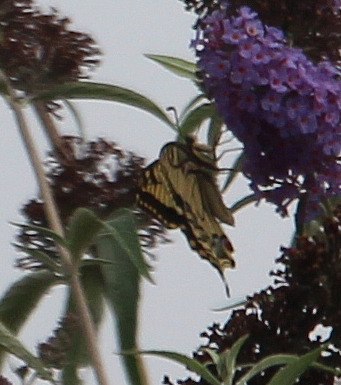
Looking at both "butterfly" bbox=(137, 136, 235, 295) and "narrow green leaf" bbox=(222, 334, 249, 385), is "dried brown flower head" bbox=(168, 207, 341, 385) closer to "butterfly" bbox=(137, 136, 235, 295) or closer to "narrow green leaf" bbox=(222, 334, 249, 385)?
"narrow green leaf" bbox=(222, 334, 249, 385)

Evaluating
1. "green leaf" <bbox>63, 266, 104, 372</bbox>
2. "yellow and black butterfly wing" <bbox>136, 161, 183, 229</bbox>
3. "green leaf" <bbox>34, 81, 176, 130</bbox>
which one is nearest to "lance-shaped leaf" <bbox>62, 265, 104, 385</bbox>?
"green leaf" <bbox>63, 266, 104, 372</bbox>

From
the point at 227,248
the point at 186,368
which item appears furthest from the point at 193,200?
the point at 186,368

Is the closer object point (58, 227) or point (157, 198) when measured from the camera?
point (58, 227)

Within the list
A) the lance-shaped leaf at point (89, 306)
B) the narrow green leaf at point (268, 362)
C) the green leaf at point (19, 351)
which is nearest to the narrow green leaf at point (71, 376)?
the lance-shaped leaf at point (89, 306)

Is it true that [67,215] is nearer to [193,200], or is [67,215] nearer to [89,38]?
[89,38]

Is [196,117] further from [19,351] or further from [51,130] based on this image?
[19,351]

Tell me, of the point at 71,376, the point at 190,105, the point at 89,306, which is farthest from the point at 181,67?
the point at 71,376
